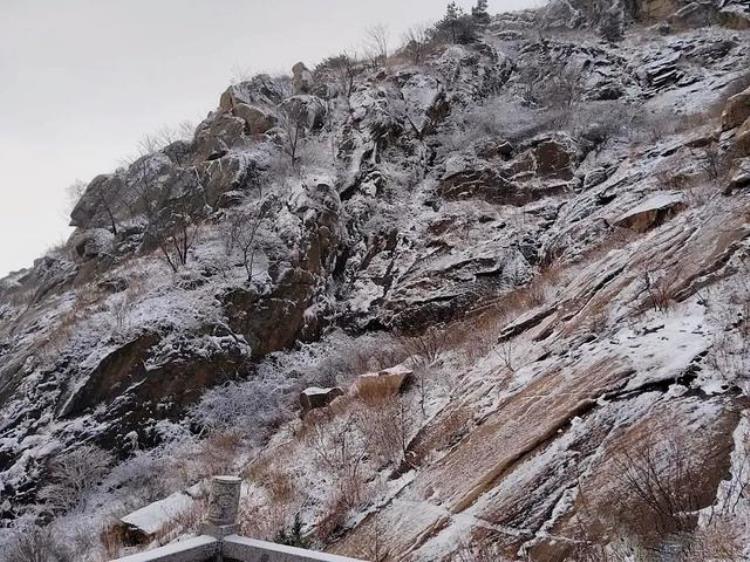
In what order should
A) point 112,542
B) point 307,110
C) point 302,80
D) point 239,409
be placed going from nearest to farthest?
point 112,542, point 239,409, point 307,110, point 302,80

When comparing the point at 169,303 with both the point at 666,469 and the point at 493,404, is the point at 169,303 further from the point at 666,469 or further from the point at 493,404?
the point at 666,469

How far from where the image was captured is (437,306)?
15.6 m

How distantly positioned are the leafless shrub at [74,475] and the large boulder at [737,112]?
17.6 m

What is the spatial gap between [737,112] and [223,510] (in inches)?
539

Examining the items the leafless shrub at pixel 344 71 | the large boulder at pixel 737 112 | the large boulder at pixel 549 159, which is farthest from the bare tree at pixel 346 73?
the large boulder at pixel 737 112

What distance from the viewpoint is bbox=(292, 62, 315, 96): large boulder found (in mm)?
26656

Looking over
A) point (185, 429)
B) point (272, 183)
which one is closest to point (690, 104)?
point (272, 183)

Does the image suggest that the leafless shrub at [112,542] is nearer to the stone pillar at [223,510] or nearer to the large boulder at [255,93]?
the stone pillar at [223,510]

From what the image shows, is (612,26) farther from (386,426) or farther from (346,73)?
(386,426)

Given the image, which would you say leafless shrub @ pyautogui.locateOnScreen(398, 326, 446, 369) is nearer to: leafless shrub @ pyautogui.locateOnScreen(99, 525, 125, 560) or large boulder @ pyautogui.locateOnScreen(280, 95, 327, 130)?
leafless shrub @ pyautogui.locateOnScreen(99, 525, 125, 560)

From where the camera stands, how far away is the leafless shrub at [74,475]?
450 inches

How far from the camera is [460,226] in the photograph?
1800 cm

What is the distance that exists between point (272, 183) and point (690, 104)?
16.9 meters

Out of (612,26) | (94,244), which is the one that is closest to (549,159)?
(612,26)
